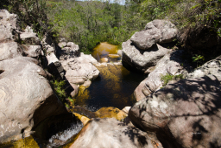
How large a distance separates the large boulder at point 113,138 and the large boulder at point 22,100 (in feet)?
5.19

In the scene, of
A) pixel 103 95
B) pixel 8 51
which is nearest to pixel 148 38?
pixel 103 95

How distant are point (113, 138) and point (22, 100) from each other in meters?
2.87

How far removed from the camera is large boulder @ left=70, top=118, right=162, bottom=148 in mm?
3295

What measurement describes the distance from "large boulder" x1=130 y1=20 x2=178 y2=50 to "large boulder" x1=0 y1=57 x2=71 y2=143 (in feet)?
30.1

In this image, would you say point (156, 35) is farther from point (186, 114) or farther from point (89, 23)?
point (89, 23)

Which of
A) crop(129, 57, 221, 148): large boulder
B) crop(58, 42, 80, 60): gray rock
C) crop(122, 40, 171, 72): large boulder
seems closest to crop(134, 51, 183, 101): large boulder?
crop(122, 40, 171, 72): large boulder

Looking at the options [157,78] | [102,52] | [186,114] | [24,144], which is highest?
[186,114]

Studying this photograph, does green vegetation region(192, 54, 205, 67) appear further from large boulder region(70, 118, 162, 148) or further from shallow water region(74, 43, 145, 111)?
large boulder region(70, 118, 162, 148)

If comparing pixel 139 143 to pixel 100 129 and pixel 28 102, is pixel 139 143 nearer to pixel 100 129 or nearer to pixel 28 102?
pixel 100 129

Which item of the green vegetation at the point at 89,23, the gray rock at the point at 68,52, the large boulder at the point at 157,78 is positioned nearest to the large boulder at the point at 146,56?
the large boulder at the point at 157,78

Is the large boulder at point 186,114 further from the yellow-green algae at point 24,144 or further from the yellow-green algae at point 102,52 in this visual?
the yellow-green algae at point 102,52

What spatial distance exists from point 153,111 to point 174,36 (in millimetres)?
8955

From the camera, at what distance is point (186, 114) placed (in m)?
2.90

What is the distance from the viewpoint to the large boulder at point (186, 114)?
2623 mm
